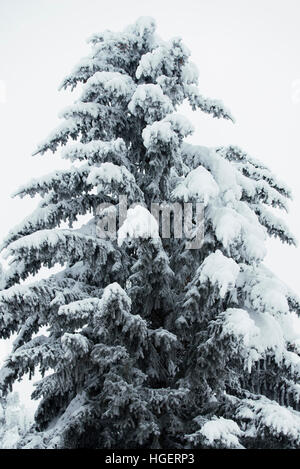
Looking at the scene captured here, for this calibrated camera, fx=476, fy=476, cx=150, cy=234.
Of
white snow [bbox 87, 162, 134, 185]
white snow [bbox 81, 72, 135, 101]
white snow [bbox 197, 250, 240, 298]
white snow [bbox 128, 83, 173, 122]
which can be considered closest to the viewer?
white snow [bbox 197, 250, 240, 298]

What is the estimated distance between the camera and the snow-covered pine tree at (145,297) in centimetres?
713

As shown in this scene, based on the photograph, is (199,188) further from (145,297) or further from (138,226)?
(145,297)

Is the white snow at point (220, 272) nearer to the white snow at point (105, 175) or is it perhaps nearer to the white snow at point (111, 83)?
the white snow at point (105, 175)

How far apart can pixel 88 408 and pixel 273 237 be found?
21.1 feet

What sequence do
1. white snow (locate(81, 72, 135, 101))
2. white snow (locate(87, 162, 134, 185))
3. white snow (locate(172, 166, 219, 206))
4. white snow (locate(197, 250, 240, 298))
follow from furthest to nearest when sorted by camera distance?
1. white snow (locate(81, 72, 135, 101))
2. white snow (locate(87, 162, 134, 185))
3. white snow (locate(172, 166, 219, 206))
4. white snow (locate(197, 250, 240, 298))

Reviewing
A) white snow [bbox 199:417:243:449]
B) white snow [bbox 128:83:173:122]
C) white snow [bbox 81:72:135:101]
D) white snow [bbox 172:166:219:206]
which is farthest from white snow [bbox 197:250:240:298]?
white snow [bbox 81:72:135:101]

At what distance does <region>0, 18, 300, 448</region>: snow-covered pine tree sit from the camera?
23.4 ft

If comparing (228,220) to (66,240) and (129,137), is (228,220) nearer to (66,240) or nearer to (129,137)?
(66,240)

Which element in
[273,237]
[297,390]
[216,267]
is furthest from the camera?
[273,237]

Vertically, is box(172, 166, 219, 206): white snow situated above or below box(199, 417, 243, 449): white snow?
above

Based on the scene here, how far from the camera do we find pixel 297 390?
30.1 feet

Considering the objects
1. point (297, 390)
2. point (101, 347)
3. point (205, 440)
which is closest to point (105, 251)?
point (101, 347)

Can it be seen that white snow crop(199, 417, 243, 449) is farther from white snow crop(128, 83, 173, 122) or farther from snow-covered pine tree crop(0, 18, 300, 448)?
white snow crop(128, 83, 173, 122)

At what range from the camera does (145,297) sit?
856 cm
